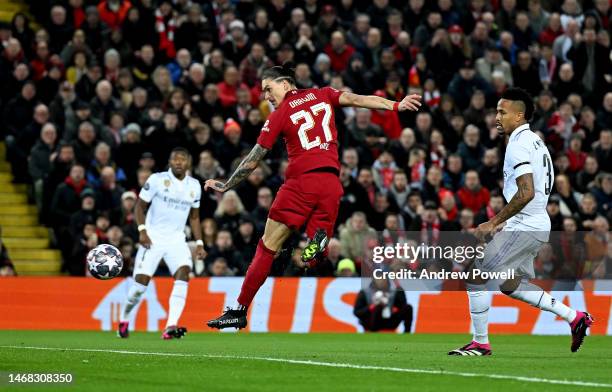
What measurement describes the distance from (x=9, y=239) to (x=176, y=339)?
7.28m

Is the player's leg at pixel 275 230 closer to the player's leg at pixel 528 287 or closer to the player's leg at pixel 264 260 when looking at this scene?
the player's leg at pixel 264 260

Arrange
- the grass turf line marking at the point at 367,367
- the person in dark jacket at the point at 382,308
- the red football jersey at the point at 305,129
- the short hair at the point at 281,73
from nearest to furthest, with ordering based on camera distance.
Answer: the grass turf line marking at the point at 367,367, the red football jersey at the point at 305,129, the short hair at the point at 281,73, the person in dark jacket at the point at 382,308

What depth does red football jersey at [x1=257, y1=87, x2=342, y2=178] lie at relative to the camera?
12.9m

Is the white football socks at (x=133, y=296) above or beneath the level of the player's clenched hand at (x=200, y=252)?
beneath

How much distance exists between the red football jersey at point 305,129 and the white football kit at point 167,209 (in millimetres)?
5260

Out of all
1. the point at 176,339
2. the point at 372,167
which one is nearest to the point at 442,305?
the point at 372,167

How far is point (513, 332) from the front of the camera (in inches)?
813

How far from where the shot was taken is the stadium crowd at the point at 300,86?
72.8ft

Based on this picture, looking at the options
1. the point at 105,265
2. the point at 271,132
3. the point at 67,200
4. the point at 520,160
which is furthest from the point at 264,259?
the point at 67,200

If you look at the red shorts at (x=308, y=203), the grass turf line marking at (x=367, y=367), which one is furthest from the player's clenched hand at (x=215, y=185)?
the grass turf line marking at (x=367, y=367)

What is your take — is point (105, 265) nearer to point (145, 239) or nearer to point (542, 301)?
point (145, 239)

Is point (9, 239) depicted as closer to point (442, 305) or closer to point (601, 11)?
point (442, 305)

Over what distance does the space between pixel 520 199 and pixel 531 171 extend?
13.1 inches

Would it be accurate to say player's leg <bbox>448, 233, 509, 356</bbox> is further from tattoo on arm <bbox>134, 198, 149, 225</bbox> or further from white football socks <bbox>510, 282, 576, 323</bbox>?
tattoo on arm <bbox>134, 198, 149, 225</bbox>
